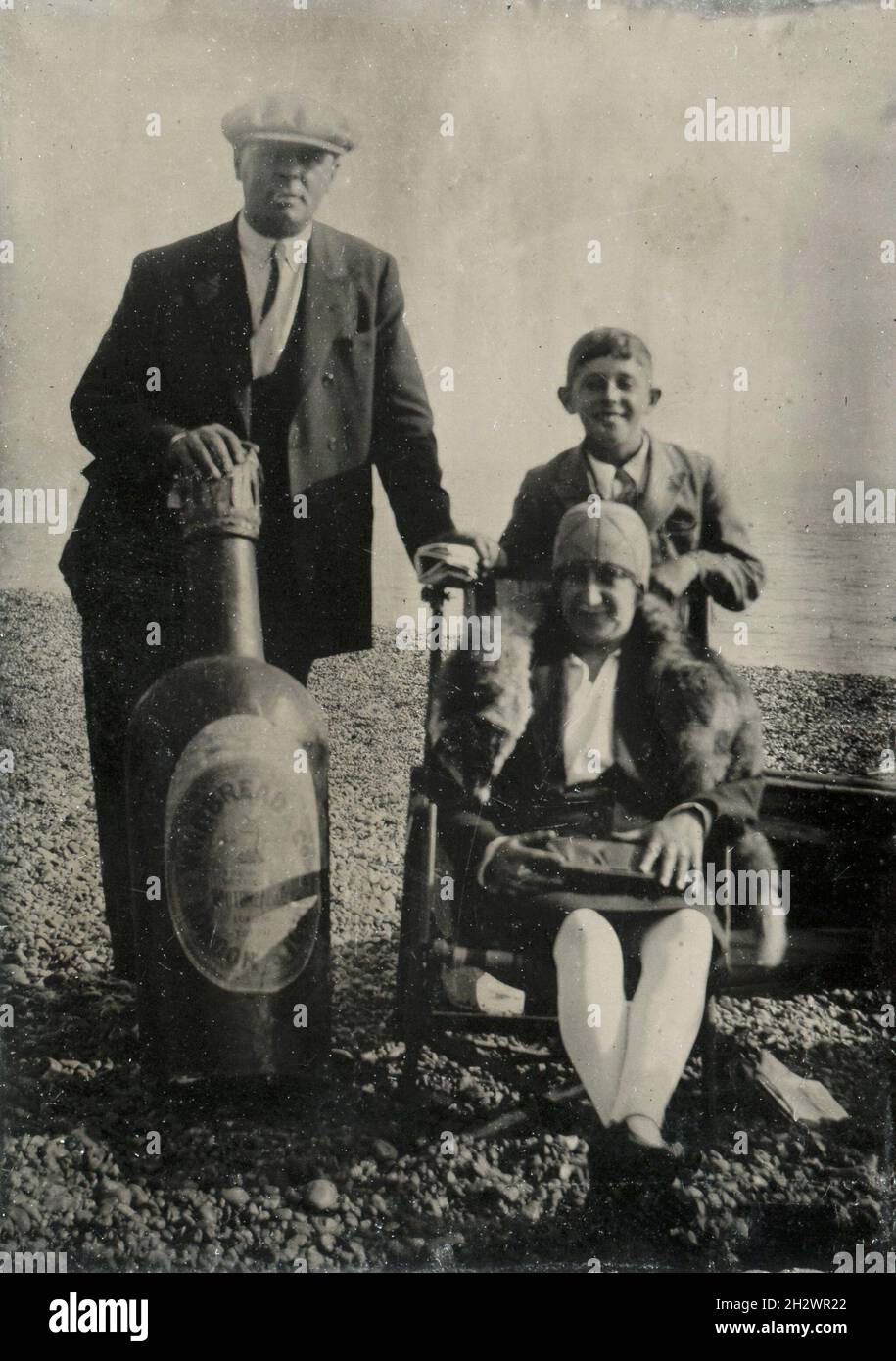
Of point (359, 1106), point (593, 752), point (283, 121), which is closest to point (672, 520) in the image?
point (593, 752)

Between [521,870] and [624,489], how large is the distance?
95cm

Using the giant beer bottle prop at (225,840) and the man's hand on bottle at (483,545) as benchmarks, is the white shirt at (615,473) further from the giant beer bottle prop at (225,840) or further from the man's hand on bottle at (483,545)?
the giant beer bottle prop at (225,840)

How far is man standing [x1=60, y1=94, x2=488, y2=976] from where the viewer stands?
280 cm

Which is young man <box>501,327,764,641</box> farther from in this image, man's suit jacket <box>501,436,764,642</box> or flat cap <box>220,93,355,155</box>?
flat cap <box>220,93,355,155</box>

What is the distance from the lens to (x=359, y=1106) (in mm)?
2744

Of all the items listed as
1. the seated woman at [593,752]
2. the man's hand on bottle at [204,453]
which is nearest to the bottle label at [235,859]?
the seated woman at [593,752]

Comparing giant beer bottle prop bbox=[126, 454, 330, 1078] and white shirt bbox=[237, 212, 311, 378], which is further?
white shirt bbox=[237, 212, 311, 378]

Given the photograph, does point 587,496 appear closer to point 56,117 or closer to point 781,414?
point 781,414

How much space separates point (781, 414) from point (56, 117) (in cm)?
191

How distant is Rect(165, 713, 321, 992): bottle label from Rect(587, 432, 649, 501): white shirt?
0.98 meters

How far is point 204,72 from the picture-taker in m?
2.81

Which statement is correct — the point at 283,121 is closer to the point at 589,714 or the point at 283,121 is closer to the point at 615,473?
the point at 615,473

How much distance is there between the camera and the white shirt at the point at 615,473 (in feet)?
9.23

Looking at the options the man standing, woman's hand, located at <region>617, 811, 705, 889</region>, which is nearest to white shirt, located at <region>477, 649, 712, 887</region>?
woman's hand, located at <region>617, 811, 705, 889</region>
